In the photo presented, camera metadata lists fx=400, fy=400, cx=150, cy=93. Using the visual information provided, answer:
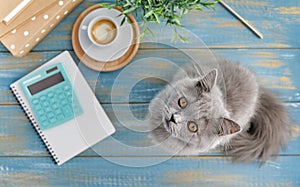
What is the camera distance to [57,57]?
116cm

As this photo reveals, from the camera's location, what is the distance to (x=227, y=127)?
2.88 ft

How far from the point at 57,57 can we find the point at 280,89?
2.17 ft

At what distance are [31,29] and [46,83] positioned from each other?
173 mm

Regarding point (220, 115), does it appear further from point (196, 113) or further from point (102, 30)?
point (102, 30)

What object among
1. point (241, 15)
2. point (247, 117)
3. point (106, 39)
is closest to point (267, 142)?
point (247, 117)

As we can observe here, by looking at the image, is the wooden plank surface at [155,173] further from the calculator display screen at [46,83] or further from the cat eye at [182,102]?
the cat eye at [182,102]

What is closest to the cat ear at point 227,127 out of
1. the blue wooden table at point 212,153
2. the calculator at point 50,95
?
the blue wooden table at point 212,153

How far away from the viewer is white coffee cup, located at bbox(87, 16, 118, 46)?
110 centimetres

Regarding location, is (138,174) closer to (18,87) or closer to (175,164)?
(175,164)

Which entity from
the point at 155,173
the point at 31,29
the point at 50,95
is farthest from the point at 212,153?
the point at 31,29

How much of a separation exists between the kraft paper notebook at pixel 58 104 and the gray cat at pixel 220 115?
20cm

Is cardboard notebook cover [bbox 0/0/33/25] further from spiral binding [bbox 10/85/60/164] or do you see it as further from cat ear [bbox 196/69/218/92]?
cat ear [bbox 196/69/218/92]

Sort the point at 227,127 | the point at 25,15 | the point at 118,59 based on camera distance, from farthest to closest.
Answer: the point at 118,59 < the point at 25,15 < the point at 227,127

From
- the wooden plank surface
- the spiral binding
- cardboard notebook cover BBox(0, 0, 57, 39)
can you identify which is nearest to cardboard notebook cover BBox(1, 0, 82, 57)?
cardboard notebook cover BBox(0, 0, 57, 39)
